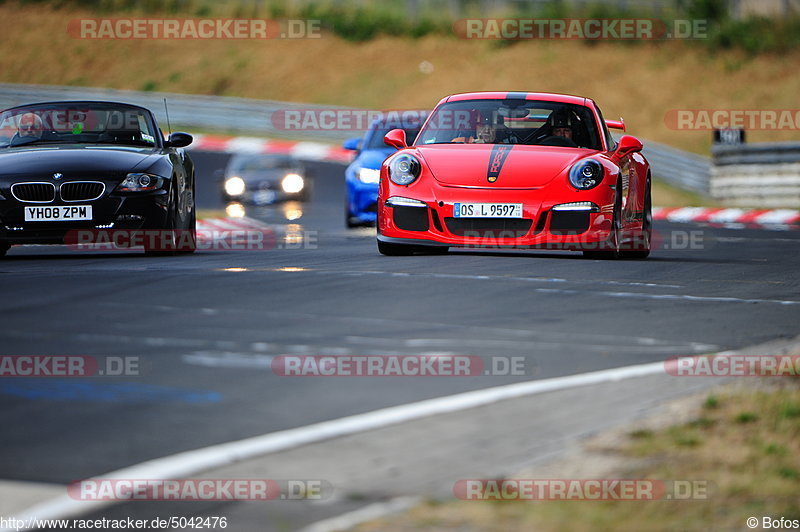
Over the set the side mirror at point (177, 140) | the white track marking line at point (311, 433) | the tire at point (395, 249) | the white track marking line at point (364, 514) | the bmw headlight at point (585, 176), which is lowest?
the white track marking line at point (364, 514)

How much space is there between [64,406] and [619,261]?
293 inches

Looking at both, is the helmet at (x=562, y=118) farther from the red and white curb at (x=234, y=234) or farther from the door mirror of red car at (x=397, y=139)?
the red and white curb at (x=234, y=234)

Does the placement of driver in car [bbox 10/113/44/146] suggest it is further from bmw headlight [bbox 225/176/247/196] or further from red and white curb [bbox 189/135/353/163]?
red and white curb [bbox 189/135/353/163]

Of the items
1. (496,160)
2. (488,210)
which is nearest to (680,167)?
(496,160)

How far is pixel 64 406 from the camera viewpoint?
5625 mm

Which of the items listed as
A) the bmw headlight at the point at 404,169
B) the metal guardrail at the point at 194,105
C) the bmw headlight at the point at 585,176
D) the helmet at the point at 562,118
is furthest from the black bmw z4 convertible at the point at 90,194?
the metal guardrail at the point at 194,105

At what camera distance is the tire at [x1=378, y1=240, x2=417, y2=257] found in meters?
12.2

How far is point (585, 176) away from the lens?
1152cm

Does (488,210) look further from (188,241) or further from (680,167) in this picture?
(680,167)

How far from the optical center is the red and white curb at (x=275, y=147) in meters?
37.1

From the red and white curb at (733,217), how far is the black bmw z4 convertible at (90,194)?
1182cm

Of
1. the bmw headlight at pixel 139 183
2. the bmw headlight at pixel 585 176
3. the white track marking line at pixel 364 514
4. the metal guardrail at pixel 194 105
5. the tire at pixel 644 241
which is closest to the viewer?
the white track marking line at pixel 364 514

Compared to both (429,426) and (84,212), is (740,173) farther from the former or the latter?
(429,426)

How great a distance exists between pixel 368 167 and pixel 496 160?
5716 mm
